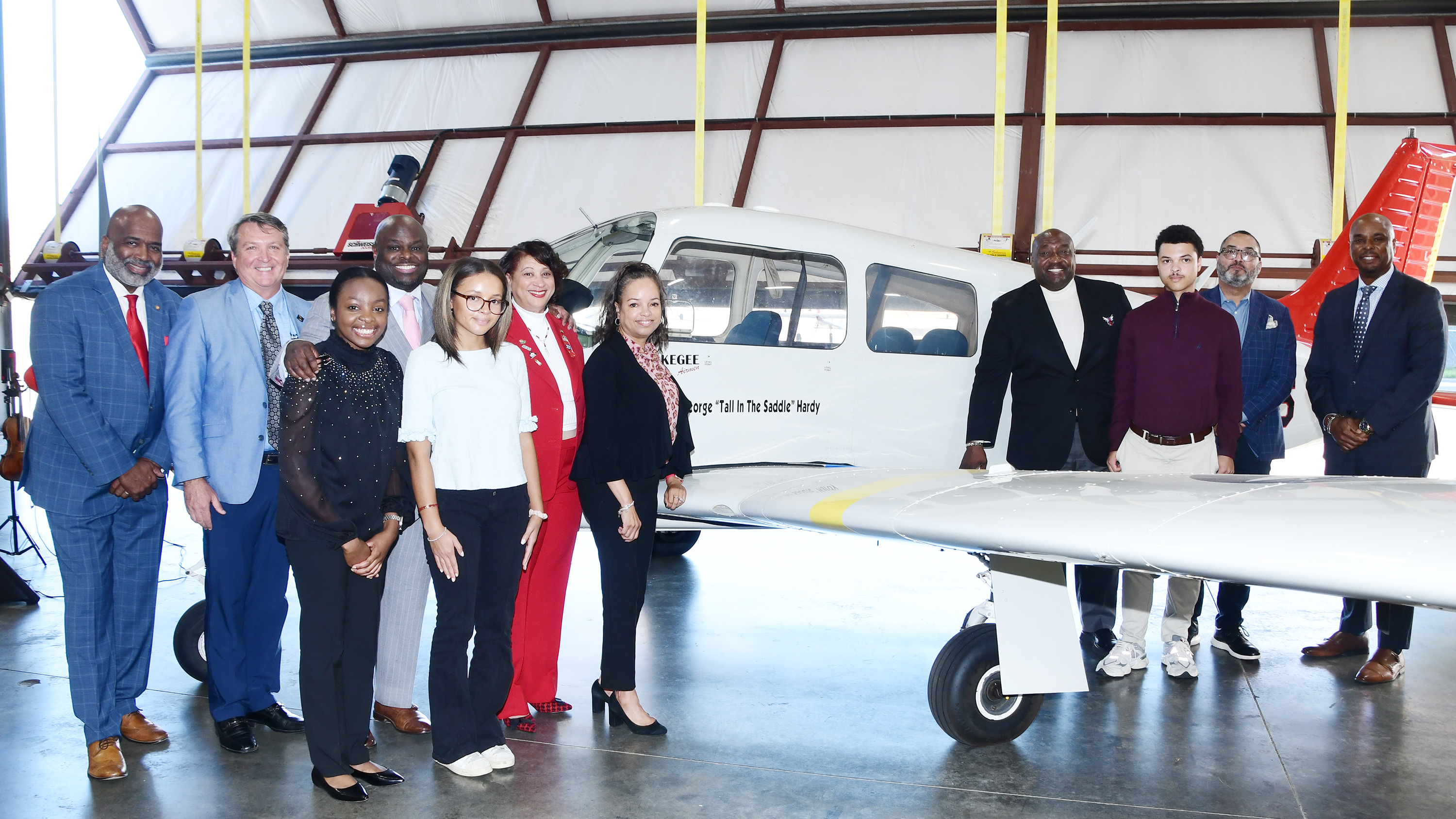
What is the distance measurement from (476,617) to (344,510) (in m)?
0.56

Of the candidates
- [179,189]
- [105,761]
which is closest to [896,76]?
[179,189]

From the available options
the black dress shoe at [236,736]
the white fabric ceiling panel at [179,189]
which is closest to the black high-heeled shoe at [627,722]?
the black dress shoe at [236,736]

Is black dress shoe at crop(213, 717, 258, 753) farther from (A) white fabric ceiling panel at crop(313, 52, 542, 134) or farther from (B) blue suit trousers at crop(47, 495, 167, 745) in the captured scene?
(A) white fabric ceiling panel at crop(313, 52, 542, 134)

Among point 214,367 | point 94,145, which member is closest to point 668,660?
point 214,367

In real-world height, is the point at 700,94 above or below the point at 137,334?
above

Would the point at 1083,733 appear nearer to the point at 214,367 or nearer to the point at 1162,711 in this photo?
the point at 1162,711

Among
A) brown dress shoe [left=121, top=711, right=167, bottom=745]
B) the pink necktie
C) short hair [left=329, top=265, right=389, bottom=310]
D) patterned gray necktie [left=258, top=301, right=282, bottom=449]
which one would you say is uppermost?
short hair [left=329, top=265, right=389, bottom=310]

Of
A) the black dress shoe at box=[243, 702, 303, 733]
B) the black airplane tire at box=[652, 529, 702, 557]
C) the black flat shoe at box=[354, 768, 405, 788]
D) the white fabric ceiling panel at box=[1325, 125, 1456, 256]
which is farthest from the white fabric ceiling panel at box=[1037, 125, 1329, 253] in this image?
the black flat shoe at box=[354, 768, 405, 788]

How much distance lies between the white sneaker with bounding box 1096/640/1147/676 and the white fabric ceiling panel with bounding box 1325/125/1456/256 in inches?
361

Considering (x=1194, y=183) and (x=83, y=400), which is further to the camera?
(x=1194, y=183)

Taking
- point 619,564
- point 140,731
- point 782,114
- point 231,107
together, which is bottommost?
point 140,731

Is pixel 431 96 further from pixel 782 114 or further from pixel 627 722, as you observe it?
pixel 627 722

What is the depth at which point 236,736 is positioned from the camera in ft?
10.9

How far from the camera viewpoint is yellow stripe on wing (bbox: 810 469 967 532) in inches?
120
